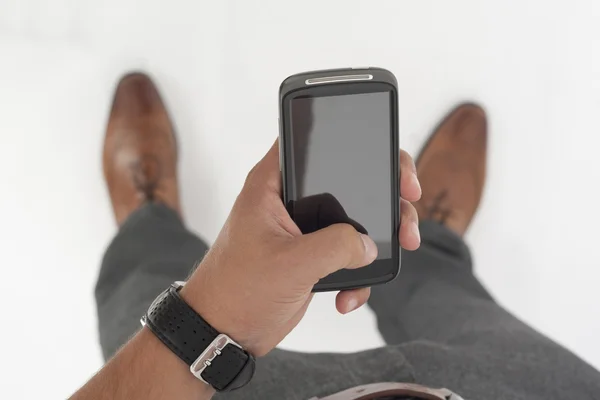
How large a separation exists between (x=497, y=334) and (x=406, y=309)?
0.53ft

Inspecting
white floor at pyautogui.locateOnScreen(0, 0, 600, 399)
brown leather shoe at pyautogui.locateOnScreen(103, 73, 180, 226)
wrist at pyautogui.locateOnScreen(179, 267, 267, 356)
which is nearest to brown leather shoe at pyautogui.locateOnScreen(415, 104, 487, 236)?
white floor at pyautogui.locateOnScreen(0, 0, 600, 399)

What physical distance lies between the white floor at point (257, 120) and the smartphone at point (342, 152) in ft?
1.42

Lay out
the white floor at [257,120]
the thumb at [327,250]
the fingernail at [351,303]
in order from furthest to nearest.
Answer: the white floor at [257,120], the fingernail at [351,303], the thumb at [327,250]

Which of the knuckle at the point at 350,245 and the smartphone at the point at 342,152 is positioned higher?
the smartphone at the point at 342,152

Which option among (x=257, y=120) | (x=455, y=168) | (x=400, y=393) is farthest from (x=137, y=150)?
(x=400, y=393)

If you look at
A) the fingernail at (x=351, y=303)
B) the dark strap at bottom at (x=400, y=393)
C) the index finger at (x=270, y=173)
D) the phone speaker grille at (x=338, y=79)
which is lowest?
the dark strap at bottom at (x=400, y=393)

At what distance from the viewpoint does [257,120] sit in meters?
0.89

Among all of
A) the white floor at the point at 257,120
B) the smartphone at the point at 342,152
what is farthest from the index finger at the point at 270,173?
the white floor at the point at 257,120

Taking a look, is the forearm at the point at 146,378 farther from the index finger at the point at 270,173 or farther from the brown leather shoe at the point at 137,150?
the brown leather shoe at the point at 137,150

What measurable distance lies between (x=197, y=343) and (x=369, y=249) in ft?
0.51

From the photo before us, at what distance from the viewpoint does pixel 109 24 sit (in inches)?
34.4

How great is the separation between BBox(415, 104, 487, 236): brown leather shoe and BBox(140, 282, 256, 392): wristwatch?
0.54m

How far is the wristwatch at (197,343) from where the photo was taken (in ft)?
1.46

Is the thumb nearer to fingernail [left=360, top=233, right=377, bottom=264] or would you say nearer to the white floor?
fingernail [left=360, top=233, right=377, bottom=264]
